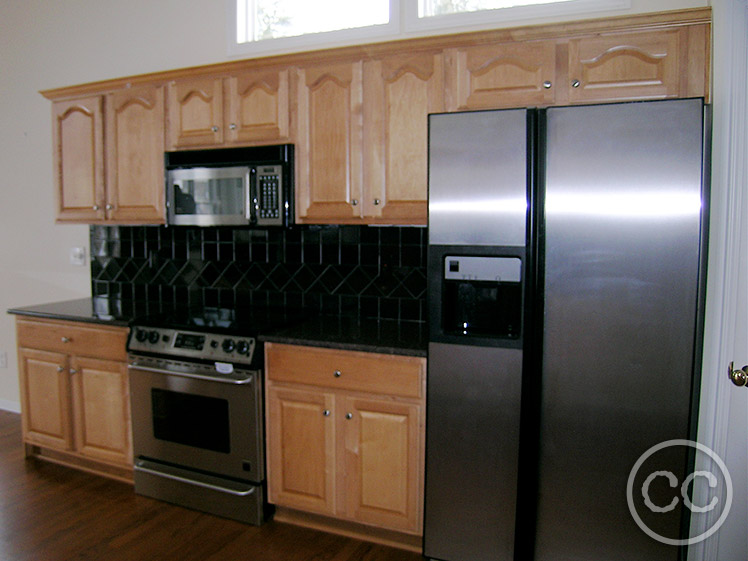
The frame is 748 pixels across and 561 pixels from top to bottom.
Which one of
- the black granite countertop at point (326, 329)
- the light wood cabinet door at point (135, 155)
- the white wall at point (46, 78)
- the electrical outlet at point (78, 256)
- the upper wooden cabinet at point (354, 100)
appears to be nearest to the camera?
the upper wooden cabinet at point (354, 100)

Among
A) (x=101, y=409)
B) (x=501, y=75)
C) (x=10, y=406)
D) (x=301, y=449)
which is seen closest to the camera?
(x=501, y=75)

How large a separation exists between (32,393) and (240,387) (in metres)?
1.56

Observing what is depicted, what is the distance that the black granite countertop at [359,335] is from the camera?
2371 mm

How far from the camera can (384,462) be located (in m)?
2.42

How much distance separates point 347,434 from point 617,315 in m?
1.23

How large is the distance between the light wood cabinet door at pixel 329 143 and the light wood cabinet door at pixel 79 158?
135 cm

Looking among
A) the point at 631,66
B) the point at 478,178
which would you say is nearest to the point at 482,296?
the point at 478,178

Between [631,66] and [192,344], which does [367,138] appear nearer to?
[631,66]

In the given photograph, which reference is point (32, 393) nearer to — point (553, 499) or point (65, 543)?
point (65, 543)

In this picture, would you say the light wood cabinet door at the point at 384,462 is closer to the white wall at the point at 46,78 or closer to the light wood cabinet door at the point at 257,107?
the light wood cabinet door at the point at 257,107

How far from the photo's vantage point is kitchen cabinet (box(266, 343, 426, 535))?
237 cm

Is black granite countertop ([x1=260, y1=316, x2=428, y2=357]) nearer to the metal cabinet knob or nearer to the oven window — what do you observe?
the oven window
